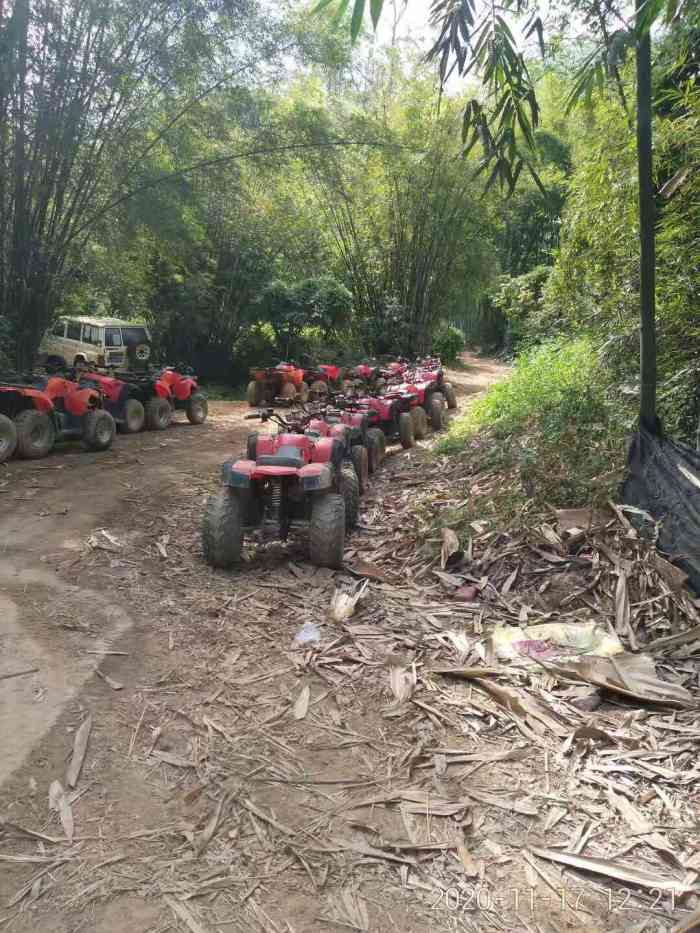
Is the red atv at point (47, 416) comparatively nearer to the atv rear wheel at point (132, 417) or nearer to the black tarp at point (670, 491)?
the atv rear wheel at point (132, 417)

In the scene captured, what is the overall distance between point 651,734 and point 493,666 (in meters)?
0.74

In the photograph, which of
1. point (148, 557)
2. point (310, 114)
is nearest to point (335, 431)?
point (148, 557)

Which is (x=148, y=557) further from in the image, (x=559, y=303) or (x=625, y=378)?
(x=559, y=303)


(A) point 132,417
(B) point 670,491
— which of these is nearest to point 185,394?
(A) point 132,417

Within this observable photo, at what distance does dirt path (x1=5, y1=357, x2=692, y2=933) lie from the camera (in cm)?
190

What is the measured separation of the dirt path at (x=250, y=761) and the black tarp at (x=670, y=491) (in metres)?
1.17

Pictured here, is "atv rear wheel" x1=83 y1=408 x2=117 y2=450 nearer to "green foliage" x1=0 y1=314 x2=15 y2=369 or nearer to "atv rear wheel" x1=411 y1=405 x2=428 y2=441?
"green foliage" x1=0 y1=314 x2=15 y2=369

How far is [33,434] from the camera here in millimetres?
7062

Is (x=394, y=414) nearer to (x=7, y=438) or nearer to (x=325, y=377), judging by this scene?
(x=325, y=377)

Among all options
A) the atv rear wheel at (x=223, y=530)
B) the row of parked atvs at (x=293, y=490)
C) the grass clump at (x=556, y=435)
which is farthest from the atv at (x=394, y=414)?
the atv rear wheel at (x=223, y=530)

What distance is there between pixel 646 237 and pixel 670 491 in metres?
1.52

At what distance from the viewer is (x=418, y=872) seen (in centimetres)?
203

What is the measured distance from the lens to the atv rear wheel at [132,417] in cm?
900

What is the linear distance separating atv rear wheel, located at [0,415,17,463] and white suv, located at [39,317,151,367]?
5051 millimetres
